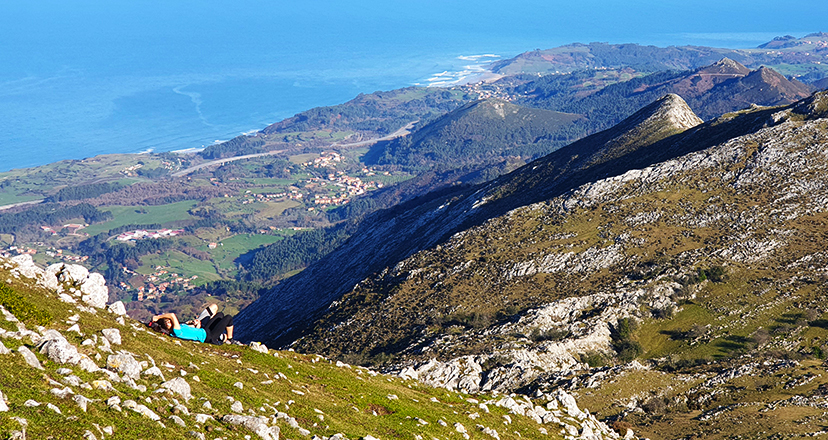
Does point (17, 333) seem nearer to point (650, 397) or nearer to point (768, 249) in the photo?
point (650, 397)

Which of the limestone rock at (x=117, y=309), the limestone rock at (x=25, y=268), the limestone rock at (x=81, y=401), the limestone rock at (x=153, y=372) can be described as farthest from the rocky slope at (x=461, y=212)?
the limestone rock at (x=81, y=401)

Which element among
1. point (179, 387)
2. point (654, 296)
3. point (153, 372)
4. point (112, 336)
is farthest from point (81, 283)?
point (654, 296)

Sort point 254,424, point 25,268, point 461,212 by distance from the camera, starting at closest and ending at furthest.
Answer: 1. point 254,424
2. point 25,268
3. point 461,212

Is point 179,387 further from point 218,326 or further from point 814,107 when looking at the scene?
point 814,107

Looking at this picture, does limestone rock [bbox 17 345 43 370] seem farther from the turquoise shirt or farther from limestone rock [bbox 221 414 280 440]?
the turquoise shirt

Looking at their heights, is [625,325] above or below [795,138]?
below

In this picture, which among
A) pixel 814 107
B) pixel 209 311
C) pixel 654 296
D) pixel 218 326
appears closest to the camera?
pixel 218 326

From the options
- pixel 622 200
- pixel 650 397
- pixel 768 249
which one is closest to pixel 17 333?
pixel 650 397
